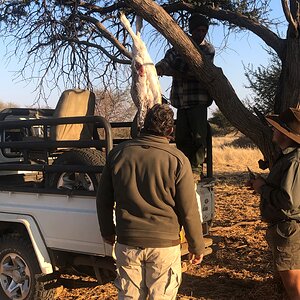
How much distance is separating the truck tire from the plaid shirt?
2188mm

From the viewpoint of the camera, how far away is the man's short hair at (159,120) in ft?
11.0

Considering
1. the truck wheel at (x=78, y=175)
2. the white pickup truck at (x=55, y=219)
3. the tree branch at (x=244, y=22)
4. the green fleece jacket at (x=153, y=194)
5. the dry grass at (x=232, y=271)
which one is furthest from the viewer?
the dry grass at (x=232, y=271)

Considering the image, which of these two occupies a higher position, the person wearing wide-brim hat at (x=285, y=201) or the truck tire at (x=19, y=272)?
the person wearing wide-brim hat at (x=285, y=201)

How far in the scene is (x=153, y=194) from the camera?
129 inches

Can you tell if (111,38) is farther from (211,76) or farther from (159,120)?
(159,120)

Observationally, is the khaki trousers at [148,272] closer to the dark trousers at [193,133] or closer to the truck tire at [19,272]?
the truck tire at [19,272]

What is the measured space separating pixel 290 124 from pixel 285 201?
0.62 m

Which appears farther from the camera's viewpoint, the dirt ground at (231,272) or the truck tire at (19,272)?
the dirt ground at (231,272)

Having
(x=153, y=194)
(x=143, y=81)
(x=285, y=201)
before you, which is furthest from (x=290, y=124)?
(x=143, y=81)

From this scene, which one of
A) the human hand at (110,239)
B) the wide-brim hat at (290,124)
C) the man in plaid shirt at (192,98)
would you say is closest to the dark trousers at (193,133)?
the man in plaid shirt at (192,98)

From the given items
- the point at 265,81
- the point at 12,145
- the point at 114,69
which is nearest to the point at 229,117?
the point at 12,145

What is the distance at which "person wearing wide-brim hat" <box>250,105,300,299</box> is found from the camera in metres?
3.66

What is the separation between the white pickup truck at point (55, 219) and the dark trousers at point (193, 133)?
0.47 metres

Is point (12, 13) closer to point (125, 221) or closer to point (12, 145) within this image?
point (12, 145)
